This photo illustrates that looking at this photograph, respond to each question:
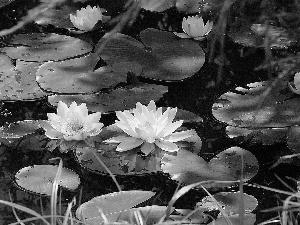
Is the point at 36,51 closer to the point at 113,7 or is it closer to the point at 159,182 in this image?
the point at 113,7

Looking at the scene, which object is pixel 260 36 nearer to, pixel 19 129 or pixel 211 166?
pixel 211 166

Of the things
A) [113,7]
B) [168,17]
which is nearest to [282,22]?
[168,17]

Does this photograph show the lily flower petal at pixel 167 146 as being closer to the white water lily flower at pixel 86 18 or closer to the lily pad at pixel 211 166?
the lily pad at pixel 211 166

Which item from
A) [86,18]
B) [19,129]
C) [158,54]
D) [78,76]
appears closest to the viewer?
[19,129]

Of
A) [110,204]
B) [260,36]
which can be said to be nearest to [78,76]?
[110,204]

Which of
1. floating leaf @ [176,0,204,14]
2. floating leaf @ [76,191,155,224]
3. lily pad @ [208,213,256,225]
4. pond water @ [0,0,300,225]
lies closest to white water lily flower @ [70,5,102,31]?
pond water @ [0,0,300,225]

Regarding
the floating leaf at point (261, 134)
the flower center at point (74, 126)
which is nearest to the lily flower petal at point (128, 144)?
the flower center at point (74, 126)
